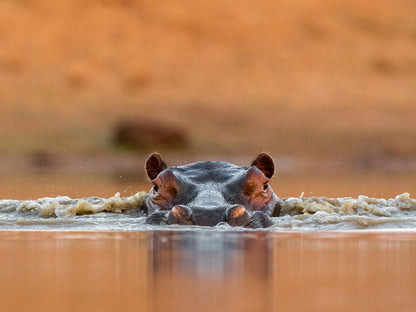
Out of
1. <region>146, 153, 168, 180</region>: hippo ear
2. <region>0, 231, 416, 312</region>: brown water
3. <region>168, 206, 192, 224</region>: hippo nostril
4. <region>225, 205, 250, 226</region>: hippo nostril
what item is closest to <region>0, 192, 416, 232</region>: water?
<region>168, 206, 192, 224</region>: hippo nostril

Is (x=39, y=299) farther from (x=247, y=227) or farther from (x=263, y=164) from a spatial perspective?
(x=263, y=164)

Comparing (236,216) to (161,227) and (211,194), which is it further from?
(161,227)

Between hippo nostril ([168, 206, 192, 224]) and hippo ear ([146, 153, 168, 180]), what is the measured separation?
1.80m

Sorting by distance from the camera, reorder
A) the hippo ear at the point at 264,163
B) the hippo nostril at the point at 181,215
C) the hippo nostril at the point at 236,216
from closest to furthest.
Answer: the hippo nostril at the point at 236,216 → the hippo nostril at the point at 181,215 → the hippo ear at the point at 264,163

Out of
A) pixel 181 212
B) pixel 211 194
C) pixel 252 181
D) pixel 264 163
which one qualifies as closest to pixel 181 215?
pixel 181 212

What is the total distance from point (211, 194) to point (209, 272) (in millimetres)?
4605

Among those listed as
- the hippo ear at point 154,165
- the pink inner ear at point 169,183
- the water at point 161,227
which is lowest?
the water at point 161,227

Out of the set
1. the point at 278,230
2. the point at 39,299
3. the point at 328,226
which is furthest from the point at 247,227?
the point at 39,299

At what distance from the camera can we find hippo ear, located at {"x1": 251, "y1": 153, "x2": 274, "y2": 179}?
1262cm

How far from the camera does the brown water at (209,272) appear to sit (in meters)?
5.75

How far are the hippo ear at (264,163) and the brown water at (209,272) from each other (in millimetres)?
2158

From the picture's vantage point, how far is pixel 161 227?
37.1 ft

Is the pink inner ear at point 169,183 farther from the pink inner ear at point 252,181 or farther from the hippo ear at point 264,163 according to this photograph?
the hippo ear at point 264,163

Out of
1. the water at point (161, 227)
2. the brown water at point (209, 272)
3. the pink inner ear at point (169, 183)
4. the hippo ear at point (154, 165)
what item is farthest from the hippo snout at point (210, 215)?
the hippo ear at point (154, 165)
